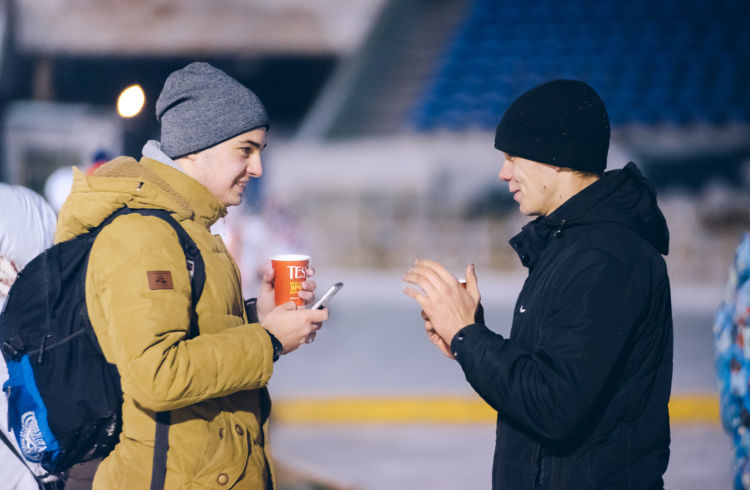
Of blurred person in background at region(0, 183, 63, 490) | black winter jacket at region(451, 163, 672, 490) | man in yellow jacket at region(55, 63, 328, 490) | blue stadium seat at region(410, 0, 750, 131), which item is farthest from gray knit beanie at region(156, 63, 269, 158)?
blue stadium seat at region(410, 0, 750, 131)

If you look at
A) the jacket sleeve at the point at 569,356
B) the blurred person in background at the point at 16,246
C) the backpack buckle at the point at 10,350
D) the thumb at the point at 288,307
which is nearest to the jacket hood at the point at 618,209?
the jacket sleeve at the point at 569,356

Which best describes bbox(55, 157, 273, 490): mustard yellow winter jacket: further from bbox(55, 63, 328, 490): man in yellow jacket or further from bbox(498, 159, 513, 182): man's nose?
bbox(498, 159, 513, 182): man's nose

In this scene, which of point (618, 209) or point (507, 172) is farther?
point (507, 172)

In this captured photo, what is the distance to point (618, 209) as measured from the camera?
79.7 inches

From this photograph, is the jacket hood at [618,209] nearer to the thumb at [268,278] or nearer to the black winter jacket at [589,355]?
the black winter jacket at [589,355]

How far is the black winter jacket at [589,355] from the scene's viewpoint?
185 centimetres

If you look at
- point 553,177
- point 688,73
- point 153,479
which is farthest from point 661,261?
point 688,73

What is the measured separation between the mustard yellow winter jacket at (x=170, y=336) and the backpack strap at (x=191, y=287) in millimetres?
15

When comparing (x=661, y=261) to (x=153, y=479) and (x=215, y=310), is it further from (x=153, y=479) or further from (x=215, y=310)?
(x=153, y=479)

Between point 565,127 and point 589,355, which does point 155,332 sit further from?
point 565,127

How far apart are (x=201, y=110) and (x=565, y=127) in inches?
39.7

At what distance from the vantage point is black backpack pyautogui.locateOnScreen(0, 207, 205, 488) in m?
1.93

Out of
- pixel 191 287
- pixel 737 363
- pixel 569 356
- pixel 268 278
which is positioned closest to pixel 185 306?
pixel 191 287

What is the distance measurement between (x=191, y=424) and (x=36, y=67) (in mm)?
18100
